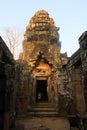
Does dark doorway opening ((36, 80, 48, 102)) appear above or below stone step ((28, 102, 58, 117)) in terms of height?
above

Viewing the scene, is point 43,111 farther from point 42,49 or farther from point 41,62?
point 42,49

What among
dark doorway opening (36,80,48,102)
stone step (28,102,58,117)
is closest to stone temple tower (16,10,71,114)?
dark doorway opening (36,80,48,102)

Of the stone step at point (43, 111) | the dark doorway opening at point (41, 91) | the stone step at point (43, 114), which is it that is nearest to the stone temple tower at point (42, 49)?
the dark doorway opening at point (41, 91)

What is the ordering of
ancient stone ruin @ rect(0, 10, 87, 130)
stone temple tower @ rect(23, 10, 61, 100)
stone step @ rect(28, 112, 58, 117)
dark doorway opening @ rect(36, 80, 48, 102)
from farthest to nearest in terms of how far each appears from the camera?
dark doorway opening @ rect(36, 80, 48, 102) → stone temple tower @ rect(23, 10, 61, 100) → stone step @ rect(28, 112, 58, 117) → ancient stone ruin @ rect(0, 10, 87, 130)

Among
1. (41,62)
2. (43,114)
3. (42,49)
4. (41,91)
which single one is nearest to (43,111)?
(43,114)

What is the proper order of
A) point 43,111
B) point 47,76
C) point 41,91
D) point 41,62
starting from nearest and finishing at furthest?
point 43,111, point 41,62, point 47,76, point 41,91

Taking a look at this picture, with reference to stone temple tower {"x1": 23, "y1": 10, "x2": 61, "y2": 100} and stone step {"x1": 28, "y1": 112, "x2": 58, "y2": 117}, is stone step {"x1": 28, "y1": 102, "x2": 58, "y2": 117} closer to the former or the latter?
stone step {"x1": 28, "y1": 112, "x2": 58, "y2": 117}

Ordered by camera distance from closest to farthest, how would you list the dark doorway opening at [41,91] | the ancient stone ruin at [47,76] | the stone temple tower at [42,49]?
the ancient stone ruin at [47,76]
the stone temple tower at [42,49]
the dark doorway opening at [41,91]

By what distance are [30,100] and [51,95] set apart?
1654mm

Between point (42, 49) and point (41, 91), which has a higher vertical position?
point (42, 49)

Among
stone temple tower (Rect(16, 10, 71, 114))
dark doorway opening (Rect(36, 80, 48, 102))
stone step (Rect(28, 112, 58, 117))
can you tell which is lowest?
stone step (Rect(28, 112, 58, 117))

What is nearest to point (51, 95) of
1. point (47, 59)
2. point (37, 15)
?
point (47, 59)

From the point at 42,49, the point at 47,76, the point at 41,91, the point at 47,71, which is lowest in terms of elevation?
the point at 41,91

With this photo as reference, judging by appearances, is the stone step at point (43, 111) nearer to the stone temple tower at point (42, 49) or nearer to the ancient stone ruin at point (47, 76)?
the ancient stone ruin at point (47, 76)
